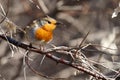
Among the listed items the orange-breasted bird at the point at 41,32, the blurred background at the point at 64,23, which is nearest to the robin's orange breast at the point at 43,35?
the orange-breasted bird at the point at 41,32

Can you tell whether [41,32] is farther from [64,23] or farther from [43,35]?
[64,23]

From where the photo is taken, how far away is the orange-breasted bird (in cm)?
333

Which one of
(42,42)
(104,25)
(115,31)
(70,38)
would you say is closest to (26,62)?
(42,42)

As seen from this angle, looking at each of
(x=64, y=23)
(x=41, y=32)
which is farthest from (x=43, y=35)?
(x=64, y=23)

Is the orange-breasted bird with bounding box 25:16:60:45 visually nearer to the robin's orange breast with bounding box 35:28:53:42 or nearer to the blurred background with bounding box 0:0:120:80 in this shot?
the robin's orange breast with bounding box 35:28:53:42

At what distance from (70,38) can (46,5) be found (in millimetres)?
566

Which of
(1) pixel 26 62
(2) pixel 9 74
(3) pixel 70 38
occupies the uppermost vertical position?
(1) pixel 26 62

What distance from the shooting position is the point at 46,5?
629cm

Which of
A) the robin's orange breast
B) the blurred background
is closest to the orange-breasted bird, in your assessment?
the robin's orange breast

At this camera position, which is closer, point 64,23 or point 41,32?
point 41,32

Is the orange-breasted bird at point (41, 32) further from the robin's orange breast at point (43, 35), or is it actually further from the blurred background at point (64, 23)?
the blurred background at point (64, 23)

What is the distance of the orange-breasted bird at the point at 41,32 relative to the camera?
3332mm

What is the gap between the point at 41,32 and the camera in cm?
337

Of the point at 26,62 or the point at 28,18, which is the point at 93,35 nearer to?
the point at 28,18
